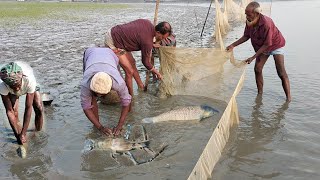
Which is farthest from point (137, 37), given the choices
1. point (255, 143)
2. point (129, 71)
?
point (255, 143)

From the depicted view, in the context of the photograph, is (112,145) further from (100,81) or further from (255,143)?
(255,143)

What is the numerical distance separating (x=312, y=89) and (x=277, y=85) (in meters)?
0.64

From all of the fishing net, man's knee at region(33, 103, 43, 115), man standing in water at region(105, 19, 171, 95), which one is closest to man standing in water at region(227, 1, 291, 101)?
the fishing net

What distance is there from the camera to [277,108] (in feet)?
17.5

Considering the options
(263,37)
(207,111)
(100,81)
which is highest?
(263,37)

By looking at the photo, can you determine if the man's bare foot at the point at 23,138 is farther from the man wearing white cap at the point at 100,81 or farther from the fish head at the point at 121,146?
the fish head at the point at 121,146

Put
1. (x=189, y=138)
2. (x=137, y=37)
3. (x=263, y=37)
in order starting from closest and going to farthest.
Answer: (x=189, y=138) → (x=137, y=37) → (x=263, y=37)

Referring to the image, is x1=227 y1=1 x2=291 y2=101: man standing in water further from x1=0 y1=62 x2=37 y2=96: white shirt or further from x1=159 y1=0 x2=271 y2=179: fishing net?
x1=0 y1=62 x2=37 y2=96: white shirt

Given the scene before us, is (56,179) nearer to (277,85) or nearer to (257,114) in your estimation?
(257,114)

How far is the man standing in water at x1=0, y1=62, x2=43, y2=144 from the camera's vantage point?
3.41 metres

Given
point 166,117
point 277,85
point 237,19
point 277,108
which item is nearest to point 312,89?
point 277,85

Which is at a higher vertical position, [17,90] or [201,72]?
[17,90]

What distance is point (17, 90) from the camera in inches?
143

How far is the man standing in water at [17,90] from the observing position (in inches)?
134
